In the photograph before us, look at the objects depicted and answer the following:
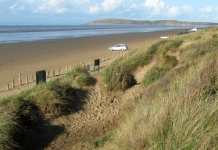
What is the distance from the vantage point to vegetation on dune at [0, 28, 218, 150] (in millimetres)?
4102

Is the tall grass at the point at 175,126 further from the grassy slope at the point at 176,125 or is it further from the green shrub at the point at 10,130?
the green shrub at the point at 10,130

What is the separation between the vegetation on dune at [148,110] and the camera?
4102 millimetres

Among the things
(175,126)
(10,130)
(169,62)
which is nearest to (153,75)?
(169,62)

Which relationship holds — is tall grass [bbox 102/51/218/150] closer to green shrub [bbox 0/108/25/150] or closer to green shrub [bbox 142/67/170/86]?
green shrub [bbox 0/108/25/150]

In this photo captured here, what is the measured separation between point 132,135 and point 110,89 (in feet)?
Result: 23.2

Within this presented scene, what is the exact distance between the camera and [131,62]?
51.9 ft

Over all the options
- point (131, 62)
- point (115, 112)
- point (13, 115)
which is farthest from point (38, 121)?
point (131, 62)

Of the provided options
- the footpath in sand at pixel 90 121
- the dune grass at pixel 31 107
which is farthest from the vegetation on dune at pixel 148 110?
the footpath in sand at pixel 90 121

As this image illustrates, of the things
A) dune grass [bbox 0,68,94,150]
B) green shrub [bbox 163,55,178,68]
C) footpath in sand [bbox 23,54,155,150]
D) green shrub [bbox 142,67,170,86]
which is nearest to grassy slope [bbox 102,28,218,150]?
footpath in sand [bbox 23,54,155,150]

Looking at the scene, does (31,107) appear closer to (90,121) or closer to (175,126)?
(90,121)

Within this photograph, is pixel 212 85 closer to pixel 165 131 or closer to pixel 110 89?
pixel 165 131

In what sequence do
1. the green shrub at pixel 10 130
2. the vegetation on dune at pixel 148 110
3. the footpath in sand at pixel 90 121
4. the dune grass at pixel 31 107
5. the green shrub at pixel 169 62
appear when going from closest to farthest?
the vegetation on dune at pixel 148 110 → the green shrub at pixel 10 130 → the dune grass at pixel 31 107 → the footpath in sand at pixel 90 121 → the green shrub at pixel 169 62

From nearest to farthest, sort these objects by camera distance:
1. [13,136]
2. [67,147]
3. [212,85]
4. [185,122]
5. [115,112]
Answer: [185,122]
[212,85]
[13,136]
[67,147]
[115,112]

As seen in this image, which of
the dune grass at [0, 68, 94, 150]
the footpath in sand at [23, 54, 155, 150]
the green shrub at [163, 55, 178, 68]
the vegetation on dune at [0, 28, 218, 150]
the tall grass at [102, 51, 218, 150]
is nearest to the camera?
the tall grass at [102, 51, 218, 150]
